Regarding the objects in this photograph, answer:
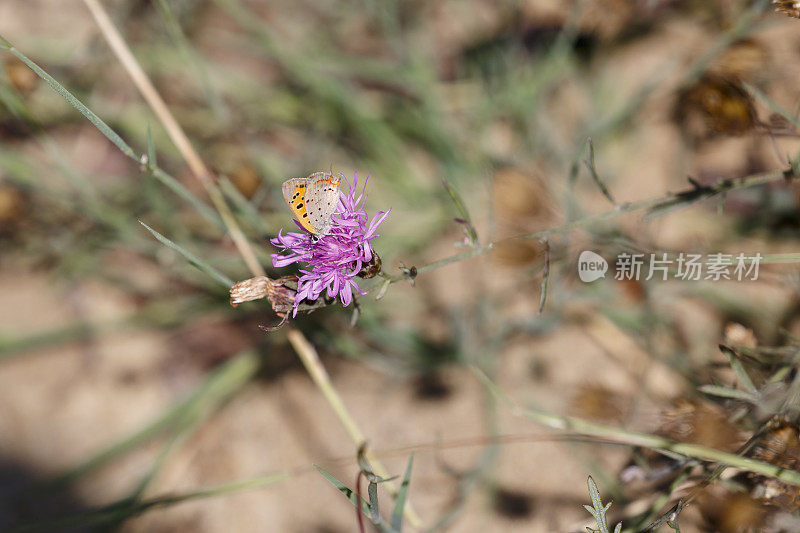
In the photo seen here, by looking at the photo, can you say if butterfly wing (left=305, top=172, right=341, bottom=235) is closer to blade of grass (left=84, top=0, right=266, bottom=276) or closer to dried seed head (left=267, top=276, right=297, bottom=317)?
dried seed head (left=267, top=276, right=297, bottom=317)

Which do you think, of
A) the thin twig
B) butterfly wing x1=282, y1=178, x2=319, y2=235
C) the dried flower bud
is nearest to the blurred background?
the dried flower bud

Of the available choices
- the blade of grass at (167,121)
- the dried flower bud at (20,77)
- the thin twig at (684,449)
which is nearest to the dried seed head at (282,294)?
the blade of grass at (167,121)

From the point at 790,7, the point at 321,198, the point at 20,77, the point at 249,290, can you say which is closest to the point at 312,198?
the point at 321,198

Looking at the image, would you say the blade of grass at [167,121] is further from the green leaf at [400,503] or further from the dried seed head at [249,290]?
the green leaf at [400,503]

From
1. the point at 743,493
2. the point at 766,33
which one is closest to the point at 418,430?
the point at 743,493

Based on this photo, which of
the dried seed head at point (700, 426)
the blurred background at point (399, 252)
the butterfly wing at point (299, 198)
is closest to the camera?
the butterfly wing at point (299, 198)

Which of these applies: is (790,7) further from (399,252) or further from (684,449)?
(399,252)

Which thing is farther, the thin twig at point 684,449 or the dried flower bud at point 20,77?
the dried flower bud at point 20,77
